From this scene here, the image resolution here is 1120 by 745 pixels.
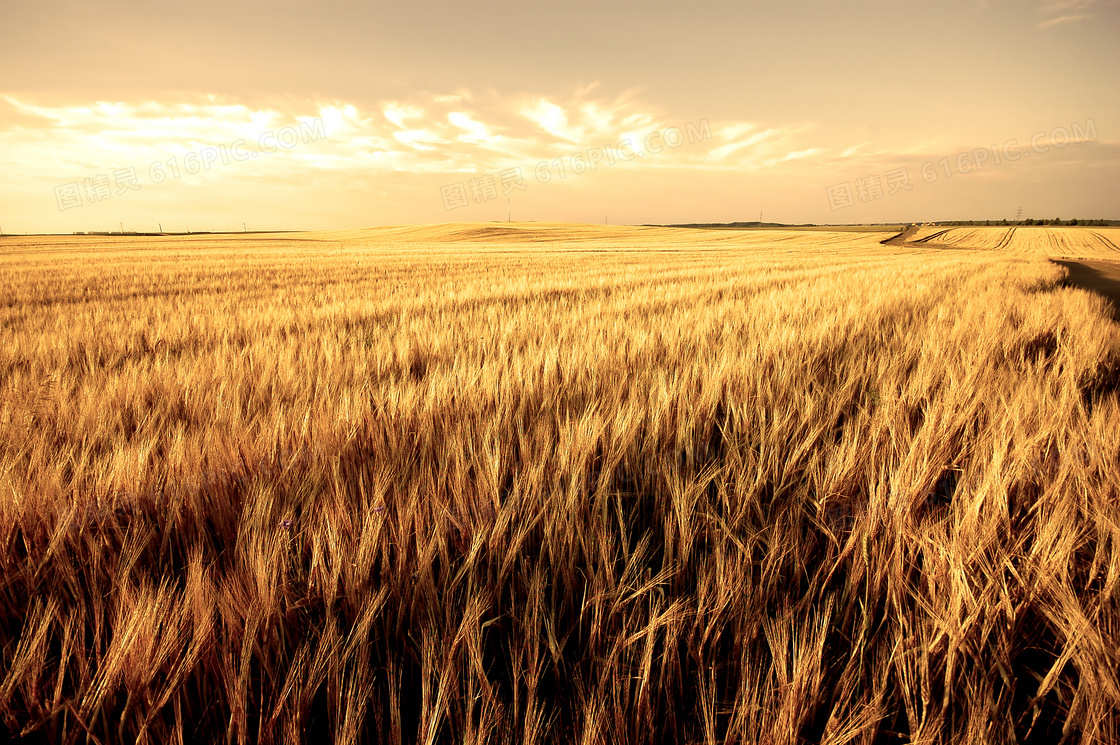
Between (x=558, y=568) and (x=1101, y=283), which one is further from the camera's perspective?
(x=1101, y=283)

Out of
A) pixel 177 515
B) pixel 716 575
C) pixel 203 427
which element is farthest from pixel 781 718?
pixel 203 427

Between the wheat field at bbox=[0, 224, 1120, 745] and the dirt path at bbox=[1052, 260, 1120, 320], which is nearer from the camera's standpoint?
the wheat field at bbox=[0, 224, 1120, 745]

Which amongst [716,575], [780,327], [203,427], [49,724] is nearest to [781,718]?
[716,575]

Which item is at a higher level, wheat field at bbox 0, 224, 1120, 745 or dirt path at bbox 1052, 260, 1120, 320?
wheat field at bbox 0, 224, 1120, 745

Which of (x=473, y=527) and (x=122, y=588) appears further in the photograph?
(x=473, y=527)

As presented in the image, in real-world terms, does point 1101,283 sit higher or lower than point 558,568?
lower

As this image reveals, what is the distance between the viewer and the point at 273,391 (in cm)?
195

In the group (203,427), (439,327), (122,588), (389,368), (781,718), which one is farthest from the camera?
(439,327)

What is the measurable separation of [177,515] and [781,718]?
1.12 m

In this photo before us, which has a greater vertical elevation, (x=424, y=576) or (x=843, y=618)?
(x=424, y=576)

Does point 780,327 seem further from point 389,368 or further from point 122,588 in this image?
point 122,588

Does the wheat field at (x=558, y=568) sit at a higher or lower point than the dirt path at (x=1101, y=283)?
higher

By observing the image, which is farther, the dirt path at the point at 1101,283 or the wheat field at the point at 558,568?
the dirt path at the point at 1101,283

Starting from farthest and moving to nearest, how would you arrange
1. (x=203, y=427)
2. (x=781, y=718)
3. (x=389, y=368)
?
(x=389, y=368) → (x=203, y=427) → (x=781, y=718)
